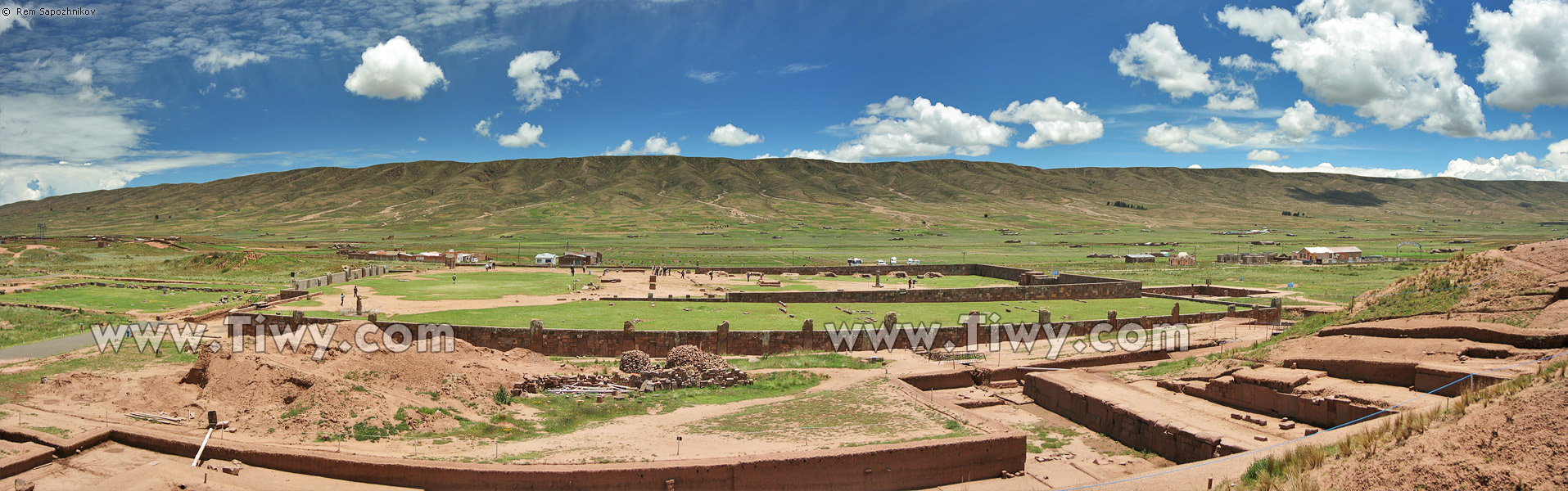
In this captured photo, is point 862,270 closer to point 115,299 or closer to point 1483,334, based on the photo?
point 1483,334

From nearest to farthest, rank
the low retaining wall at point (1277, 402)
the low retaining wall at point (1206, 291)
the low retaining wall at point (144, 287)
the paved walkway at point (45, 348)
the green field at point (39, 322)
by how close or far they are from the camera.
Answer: the low retaining wall at point (1277, 402) < the paved walkway at point (45, 348) < the green field at point (39, 322) < the low retaining wall at point (144, 287) < the low retaining wall at point (1206, 291)

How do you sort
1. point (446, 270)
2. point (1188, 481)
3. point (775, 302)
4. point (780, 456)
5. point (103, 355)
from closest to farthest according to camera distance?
point (1188, 481) < point (780, 456) < point (103, 355) < point (775, 302) < point (446, 270)

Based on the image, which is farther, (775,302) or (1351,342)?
(775,302)

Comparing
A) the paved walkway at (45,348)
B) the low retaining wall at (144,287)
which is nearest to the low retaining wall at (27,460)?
the paved walkway at (45,348)

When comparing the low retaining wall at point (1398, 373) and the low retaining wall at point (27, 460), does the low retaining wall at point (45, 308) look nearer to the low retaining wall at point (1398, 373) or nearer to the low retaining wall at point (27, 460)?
the low retaining wall at point (27, 460)

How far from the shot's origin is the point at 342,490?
12.6m

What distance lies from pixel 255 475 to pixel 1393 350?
22.8 m

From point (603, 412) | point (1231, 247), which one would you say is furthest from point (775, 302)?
point (1231, 247)

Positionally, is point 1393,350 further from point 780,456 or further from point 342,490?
point 342,490

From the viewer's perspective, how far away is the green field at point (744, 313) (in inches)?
1241

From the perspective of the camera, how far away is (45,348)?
78.7 feet

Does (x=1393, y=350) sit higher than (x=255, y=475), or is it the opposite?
(x=1393, y=350)

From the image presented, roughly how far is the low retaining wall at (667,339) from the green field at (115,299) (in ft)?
38.9

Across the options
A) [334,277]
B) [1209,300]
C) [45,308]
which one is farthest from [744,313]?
[45,308]
